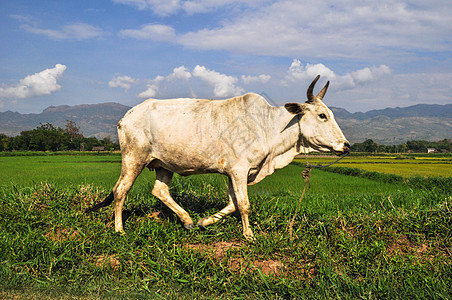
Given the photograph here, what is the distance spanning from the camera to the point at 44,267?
14.5ft

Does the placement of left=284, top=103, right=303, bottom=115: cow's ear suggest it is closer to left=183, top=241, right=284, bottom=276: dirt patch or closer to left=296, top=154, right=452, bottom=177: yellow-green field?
left=183, top=241, right=284, bottom=276: dirt patch

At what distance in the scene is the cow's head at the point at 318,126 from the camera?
16.4 ft

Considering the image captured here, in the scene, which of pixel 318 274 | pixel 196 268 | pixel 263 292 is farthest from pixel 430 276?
pixel 196 268

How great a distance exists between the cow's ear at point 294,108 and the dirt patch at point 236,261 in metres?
1.99

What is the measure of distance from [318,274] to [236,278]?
37.2 inches

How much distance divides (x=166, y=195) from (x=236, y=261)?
5.61 ft

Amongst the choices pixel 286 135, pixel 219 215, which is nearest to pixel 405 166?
pixel 286 135

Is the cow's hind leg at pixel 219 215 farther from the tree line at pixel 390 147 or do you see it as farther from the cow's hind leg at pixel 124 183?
the tree line at pixel 390 147

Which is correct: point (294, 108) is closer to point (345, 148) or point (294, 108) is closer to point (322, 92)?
point (322, 92)

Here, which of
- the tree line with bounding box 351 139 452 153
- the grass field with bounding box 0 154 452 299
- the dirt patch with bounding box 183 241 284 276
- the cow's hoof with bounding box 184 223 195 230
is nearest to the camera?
the grass field with bounding box 0 154 452 299

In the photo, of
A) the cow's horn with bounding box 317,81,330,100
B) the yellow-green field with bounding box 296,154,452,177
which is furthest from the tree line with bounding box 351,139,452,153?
the cow's horn with bounding box 317,81,330,100

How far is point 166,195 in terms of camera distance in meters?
5.59

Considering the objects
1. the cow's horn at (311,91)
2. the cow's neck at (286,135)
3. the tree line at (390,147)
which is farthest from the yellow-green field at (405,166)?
A: the tree line at (390,147)

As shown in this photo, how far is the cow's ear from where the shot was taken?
16.2 feet
